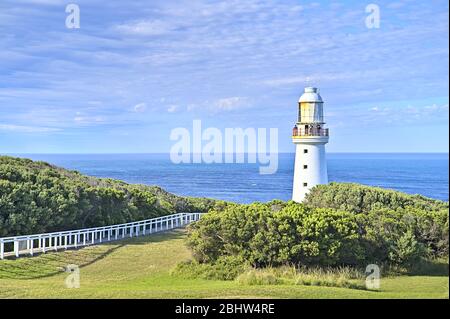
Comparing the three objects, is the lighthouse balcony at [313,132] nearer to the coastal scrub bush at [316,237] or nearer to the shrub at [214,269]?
the coastal scrub bush at [316,237]

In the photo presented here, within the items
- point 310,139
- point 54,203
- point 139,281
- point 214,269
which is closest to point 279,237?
point 214,269

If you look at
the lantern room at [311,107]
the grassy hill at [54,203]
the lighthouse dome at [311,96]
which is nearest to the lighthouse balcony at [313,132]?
the lantern room at [311,107]

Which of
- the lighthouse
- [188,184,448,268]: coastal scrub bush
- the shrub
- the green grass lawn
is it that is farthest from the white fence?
the lighthouse

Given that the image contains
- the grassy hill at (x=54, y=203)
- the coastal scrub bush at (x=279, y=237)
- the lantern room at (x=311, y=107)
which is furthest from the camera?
the lantern room at (x=311, y=107)

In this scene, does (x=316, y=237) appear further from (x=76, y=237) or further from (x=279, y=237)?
(x=76, y=237)

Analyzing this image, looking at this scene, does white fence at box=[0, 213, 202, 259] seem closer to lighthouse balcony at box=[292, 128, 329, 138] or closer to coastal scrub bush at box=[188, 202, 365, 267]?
coastal scrub bush at box=[188, 202, 365, 267]
